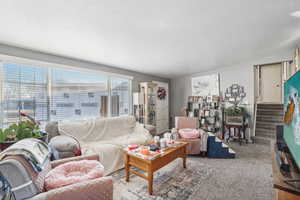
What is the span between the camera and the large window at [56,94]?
2.36 m

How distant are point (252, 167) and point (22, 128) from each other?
3.60 m

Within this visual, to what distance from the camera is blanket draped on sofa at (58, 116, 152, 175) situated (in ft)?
7.66

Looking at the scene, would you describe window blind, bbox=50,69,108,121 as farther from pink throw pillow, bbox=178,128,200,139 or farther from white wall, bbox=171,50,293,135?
white wall, bbox=171,50,293,135

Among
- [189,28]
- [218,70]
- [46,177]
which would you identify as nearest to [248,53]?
[218,70]

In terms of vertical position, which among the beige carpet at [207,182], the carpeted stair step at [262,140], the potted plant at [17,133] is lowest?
the beige carpet at [207,182]

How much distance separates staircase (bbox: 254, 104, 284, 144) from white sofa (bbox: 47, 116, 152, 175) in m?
3.33

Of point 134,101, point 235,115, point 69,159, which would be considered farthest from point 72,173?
point 235,115

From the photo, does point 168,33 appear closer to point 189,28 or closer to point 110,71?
point 189,28

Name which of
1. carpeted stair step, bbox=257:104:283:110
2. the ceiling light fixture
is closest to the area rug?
the ceiling light fixture

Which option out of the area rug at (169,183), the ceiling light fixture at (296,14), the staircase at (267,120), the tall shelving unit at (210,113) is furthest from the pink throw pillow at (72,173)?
the staircase at (267,120)

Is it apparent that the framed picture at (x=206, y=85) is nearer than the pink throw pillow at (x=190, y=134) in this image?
No

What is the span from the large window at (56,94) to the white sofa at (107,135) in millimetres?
510

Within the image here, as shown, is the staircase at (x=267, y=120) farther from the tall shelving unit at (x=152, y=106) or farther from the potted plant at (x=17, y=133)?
the potted plant at (x=17, y=133)

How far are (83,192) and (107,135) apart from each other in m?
1.98
